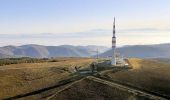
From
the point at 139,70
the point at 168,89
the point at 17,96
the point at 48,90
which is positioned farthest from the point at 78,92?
the point at 139,70

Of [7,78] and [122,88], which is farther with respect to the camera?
[7,78]

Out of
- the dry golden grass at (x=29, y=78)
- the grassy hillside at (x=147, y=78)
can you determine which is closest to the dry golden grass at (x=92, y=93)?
the grassy hillside at (x=147, y=78)

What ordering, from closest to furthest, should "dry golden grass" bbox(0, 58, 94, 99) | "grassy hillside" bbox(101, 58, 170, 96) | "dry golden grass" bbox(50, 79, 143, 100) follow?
"dry golden grass" bbox(50, 79, 143, 100) < "dry golden grass" bbox(0, 58, 94, 99) < "grassy hillside" bbox(101, 58, 170, 96)

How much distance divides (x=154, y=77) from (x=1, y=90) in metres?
42.4

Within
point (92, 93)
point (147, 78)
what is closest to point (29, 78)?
point (92, 93)

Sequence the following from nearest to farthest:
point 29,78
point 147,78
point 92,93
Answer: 1. point 92,93
2. point 147,78
3. point 29,78

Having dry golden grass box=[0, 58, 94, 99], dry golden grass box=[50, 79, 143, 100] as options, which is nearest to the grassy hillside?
dry golden grass box=[50, 79, 143, 100]

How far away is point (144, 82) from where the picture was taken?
10531 cm

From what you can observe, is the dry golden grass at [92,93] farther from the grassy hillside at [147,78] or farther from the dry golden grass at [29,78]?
the dry golden grass at [29,78]

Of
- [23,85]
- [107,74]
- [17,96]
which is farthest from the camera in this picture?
[107,74]

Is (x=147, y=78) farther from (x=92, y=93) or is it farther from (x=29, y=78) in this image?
(x=29, y=78)

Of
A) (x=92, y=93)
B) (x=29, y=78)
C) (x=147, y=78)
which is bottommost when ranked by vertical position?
(x=92, y=93)

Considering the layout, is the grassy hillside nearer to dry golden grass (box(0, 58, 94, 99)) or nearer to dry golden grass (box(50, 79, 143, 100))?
dry golden grass (box(50, 79, 143, 100))

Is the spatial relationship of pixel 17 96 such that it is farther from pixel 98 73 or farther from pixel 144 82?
pixel 144 82
